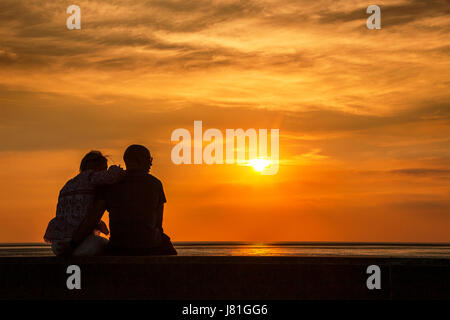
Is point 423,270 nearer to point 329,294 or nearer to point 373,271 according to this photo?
point 373,271

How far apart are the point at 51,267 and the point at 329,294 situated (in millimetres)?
2745

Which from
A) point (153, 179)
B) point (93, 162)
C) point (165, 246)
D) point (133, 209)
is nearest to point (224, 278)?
point (165, 246)

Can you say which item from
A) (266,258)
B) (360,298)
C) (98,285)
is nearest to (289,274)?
(266,258)

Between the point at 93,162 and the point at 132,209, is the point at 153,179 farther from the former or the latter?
the point at 93,162

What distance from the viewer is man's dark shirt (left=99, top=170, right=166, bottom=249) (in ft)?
22.8

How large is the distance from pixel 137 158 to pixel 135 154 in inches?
1.9

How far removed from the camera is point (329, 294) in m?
6.11

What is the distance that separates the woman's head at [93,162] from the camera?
7.41 metres

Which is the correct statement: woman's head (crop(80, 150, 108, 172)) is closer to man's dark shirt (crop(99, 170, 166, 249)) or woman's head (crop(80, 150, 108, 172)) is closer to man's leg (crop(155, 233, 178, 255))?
man's dark shirt (crop(99, 170, 166, 249))

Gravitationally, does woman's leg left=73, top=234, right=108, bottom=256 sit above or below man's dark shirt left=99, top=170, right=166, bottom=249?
below

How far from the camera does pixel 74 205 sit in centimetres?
718

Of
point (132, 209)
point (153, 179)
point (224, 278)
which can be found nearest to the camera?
point (224, 278)

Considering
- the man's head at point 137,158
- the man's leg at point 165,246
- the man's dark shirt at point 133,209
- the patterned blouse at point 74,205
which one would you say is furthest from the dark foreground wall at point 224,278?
the man's head at point 137,158

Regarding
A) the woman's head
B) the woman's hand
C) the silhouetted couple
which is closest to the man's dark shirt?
the silhouetted couple
